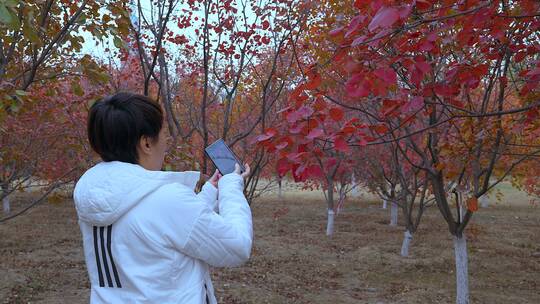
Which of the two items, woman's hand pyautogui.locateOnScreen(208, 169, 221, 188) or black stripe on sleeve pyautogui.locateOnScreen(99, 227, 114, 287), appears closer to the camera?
black stripe on sleeve pyautogui.locateOnScreen(99, 227, 114, 287)

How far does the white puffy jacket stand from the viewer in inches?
51.3

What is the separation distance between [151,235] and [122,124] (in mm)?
336

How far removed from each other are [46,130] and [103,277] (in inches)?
279

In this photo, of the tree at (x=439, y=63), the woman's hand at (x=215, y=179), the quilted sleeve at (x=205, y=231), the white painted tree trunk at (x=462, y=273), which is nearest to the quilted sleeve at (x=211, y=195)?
the woman's hand at (x=215, y=179)

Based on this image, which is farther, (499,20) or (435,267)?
(435,267)

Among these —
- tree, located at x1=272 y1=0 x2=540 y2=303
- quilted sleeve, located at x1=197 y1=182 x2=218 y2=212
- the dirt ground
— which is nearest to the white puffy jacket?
quilted sleeve, located at x1=197 y1=182 x2=218 y2=212

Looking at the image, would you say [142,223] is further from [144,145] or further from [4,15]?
[4,15]

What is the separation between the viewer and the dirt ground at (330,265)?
7.66 metres

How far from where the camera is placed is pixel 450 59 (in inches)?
201

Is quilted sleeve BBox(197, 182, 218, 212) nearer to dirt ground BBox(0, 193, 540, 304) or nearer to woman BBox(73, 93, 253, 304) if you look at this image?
woman BBox(73, 93, 253, 304)

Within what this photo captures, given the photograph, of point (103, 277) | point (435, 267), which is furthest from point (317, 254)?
point (103, 277)

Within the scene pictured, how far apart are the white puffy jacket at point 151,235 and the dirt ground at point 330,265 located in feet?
18.2

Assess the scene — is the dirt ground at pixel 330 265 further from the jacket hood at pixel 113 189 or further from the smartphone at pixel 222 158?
the jacket hood at pixel 113 189

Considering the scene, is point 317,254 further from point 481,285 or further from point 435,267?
point 481,285
